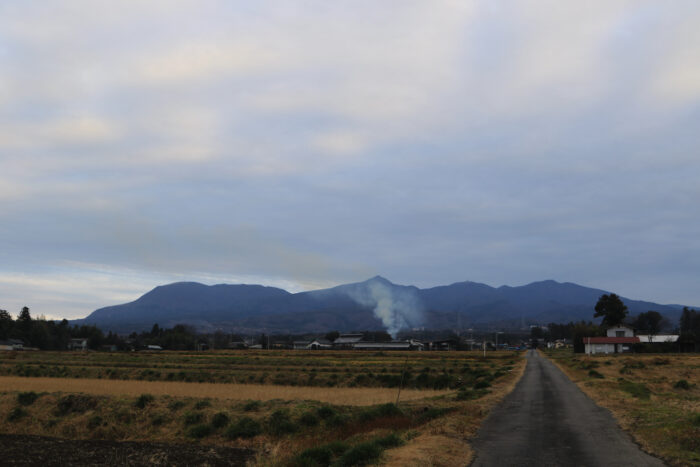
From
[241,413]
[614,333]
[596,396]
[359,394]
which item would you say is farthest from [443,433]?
[614,333]

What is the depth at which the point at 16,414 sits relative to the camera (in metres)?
33.5

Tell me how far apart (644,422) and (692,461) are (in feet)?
26.4

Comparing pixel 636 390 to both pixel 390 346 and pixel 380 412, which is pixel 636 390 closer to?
pixel 380 412

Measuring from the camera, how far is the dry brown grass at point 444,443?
15.7 m

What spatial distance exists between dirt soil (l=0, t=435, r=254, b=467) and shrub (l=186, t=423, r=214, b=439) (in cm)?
127

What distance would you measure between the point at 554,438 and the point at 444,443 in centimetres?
418

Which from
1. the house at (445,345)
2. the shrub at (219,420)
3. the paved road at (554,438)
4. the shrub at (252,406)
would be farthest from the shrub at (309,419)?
the house at (445,345)

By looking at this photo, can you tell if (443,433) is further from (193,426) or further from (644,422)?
(193,426)

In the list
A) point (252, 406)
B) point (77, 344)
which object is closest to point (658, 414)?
point (252, 406)

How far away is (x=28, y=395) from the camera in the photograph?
35938 millimetres

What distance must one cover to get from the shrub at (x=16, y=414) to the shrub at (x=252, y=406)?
13.8 metres

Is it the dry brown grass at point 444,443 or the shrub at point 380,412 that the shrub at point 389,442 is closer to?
the dry brown grass at point 444,443

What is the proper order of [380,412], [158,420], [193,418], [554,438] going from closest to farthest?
[554,438] < [380,412] < [193,418] < [158,420]

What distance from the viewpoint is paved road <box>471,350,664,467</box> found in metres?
16.0
